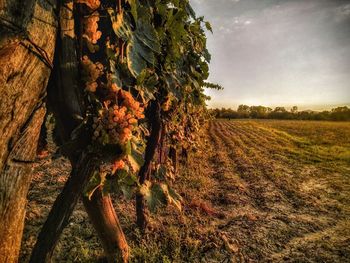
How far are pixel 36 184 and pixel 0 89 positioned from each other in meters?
4.59

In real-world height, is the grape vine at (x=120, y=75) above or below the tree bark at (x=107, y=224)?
above

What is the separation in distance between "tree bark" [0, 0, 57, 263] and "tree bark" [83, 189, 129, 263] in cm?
54

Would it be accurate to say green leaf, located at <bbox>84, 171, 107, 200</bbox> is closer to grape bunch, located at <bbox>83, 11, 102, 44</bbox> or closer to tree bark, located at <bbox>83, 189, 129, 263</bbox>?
tree bark, located at <bbox>83, 189, 129, 263</bbox>

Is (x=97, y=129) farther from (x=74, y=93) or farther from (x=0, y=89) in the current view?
(x=0, y=89)

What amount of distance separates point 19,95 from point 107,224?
1185 millimetres

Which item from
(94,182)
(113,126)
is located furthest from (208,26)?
(94,182)

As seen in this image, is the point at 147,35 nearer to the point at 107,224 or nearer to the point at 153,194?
the point at 153,194

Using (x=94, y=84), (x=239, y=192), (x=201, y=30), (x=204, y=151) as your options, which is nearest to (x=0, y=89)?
(x=94, y=84)

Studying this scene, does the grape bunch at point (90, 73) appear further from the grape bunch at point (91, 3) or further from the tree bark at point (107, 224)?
the tree bark at point (107, 224)

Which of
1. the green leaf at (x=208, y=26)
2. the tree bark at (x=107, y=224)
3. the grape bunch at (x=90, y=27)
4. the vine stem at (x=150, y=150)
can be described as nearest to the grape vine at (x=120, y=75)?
the grape bunch at (x=90, y=27)

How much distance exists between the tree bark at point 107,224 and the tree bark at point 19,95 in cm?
54

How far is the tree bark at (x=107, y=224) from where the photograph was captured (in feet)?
6.93

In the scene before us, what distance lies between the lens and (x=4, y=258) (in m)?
1.59

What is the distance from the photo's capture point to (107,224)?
7.27ft
